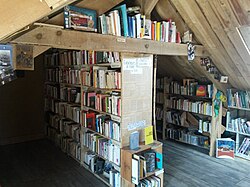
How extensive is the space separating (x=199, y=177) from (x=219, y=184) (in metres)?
0.33

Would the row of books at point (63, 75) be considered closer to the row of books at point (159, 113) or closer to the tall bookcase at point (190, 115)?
the tall bookcase at point (190, 115)

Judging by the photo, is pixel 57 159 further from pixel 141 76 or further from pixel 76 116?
pixel 141 76

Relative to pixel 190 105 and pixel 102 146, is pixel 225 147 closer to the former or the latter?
pixel 190 105

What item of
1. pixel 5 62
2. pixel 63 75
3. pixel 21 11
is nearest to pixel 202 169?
pixel 63 75

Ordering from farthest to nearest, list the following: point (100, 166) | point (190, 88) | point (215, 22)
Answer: point (190, 88) < point (100, 166) < point (215, 22)

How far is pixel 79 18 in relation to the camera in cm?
239

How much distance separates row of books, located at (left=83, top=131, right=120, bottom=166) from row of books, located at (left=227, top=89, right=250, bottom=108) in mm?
2692

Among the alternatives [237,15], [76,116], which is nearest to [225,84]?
[237,15]

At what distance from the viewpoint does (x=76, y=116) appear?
13.9 ft

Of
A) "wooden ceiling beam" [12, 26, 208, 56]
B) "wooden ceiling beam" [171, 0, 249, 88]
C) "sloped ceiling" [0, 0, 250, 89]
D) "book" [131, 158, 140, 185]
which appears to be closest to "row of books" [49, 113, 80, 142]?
"book" [131, 158, 140, 185]

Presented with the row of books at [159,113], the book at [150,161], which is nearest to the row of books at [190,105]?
the row of books at [159,113]

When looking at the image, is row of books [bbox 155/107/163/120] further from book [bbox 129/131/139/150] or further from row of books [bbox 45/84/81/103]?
book [bbox 129/131/139/150]

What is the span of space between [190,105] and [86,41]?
130 inches

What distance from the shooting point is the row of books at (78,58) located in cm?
328
